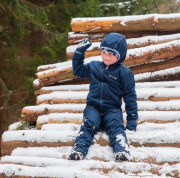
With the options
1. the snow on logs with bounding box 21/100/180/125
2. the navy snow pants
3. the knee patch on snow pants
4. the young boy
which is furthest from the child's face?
the snow on logs with bounding box 21/100/180/125

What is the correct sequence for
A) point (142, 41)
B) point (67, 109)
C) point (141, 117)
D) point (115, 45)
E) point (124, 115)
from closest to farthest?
point (115, 45), point (141, 117), point (124, 115), point (67, 109), point (142, 41)

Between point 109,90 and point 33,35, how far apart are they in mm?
9110

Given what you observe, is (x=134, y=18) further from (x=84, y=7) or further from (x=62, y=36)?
(x=84, y=7)

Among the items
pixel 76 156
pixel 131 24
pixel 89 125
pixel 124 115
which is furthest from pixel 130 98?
pixel 131 24

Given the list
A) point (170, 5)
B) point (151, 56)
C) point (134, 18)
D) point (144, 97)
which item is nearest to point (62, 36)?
point (134, 18)

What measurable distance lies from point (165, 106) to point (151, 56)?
124cm

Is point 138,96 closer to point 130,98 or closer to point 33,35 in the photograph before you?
point 130,98

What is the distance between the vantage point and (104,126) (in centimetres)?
286

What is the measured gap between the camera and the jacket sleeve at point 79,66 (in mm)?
2820

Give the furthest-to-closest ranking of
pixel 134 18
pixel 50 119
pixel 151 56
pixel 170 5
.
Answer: pixel 170 5, pixel 134 18, pixel 151 56, pixel 50 119

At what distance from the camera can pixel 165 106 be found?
350 cm

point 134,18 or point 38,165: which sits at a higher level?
point 134,18

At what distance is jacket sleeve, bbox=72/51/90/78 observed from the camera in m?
2.82

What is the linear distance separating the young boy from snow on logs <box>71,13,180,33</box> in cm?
262
